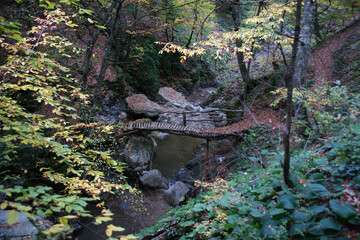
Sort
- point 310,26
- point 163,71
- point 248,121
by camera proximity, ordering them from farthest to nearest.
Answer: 1. point 163,71
2. point 248,121
3. point 310,26

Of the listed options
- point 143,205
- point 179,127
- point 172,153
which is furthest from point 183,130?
point 143,205

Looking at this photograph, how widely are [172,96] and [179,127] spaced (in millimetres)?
6265

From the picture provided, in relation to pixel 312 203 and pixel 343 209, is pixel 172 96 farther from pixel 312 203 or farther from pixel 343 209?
pixel 343 209

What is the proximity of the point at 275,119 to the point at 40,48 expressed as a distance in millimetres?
9428

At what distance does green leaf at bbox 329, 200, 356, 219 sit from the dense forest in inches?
0.4

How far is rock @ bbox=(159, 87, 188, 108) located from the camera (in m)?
12.8

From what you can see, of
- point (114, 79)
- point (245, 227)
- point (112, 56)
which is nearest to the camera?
point (245, 227)

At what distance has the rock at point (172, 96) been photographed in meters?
12.8

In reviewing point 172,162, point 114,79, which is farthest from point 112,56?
point 172,162

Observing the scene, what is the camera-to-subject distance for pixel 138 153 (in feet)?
25.4

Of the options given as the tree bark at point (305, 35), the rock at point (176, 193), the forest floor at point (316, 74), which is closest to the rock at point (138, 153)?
the rock at point (176, 193)

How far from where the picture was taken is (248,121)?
7699 mm

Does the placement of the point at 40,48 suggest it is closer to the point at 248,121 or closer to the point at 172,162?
the point at 172,162

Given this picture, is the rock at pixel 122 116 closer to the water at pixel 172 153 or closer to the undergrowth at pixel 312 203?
the water at pixel 172 153
